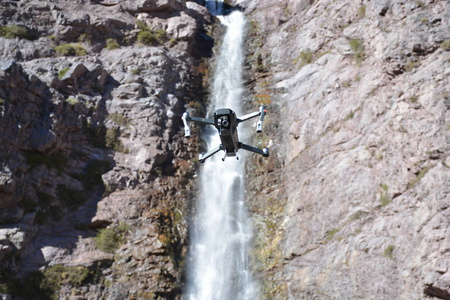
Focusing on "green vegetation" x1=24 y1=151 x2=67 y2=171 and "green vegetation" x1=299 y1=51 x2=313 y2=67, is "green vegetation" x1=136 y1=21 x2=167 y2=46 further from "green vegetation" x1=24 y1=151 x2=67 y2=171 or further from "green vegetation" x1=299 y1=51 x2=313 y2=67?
"green vegetation" x1=24 y1=151 x2=67 y2=171

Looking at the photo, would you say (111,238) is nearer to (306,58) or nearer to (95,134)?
(95,134)

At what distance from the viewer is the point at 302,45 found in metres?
24.9

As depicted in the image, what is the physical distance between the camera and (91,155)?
20719 millimetres

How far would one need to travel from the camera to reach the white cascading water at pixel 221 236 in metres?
17.8

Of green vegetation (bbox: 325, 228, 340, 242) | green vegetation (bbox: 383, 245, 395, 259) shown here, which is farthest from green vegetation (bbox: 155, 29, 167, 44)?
green vegetation (bbox: 383, 245, 395, 259)

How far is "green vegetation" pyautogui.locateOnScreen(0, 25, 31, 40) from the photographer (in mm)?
24516

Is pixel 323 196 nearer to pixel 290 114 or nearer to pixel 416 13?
pixel 290 114

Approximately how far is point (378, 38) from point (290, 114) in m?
5.03

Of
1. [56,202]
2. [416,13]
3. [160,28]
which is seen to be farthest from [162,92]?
[416,13]

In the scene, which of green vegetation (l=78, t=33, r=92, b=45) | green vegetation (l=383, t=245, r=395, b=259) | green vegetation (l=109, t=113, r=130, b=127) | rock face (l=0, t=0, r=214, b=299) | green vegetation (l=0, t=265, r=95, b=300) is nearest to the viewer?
green vegetation (l=383, t=245, r=395, b=259)

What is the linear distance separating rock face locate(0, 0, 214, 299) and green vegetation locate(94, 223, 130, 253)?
1.6 inches

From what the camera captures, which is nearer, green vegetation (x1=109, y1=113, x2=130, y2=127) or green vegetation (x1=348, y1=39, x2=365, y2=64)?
green vegetation (x1=348, y1=39, x2=365, y2=64)

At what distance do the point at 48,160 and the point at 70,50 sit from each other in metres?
8.21

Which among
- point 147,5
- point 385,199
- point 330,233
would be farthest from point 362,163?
point 147,5
